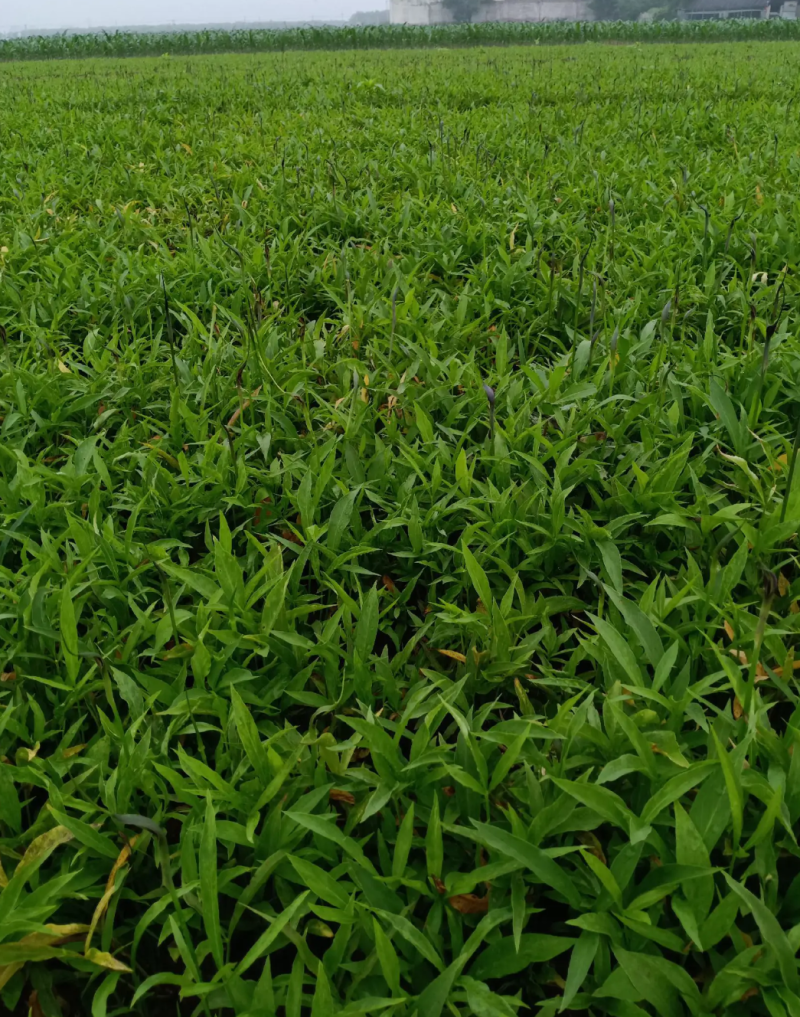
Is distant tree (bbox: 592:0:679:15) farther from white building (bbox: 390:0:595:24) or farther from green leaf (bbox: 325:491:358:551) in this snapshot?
green leaf (bbox: 325:491:358:551)

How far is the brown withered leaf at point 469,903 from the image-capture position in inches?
44.3

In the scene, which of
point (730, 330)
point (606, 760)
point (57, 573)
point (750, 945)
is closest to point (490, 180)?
point (730, 330)

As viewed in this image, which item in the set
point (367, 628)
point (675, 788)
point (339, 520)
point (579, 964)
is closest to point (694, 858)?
point (675, 788)

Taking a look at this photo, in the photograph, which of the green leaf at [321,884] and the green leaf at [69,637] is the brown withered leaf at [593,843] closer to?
the green leaf at [321,884]

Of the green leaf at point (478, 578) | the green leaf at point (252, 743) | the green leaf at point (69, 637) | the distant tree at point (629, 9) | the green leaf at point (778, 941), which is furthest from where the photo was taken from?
the distant tree at point (629, 9)

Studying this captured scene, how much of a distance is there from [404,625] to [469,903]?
0.69 meters

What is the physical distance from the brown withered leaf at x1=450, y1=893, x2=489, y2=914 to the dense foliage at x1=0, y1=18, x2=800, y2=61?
27.4 meters

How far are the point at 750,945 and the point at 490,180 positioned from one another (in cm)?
409

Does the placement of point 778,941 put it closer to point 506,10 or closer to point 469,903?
point 469,903

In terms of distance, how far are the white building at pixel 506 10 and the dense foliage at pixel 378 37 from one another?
60126 millimetres

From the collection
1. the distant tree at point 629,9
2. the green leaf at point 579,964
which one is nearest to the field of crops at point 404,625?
the green leaf at point 579,964

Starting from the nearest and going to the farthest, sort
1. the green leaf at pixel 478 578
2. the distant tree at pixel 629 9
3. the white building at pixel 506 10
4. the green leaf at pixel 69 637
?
the green leaf at pixel 69 637 → the green leaf at pixel 478 578 → the distant tree at pixel 629 9 → the white building at pixel 506 10

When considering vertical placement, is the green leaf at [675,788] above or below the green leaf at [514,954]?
above

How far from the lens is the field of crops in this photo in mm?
1077
